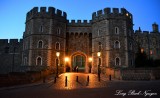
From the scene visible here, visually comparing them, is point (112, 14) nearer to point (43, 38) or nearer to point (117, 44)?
point (117, 44)

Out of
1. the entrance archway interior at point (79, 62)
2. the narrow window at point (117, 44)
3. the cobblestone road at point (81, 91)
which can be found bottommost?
the cobblestone road at point (81, 91)

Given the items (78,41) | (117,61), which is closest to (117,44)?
(117,61)

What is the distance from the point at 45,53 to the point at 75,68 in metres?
6.71

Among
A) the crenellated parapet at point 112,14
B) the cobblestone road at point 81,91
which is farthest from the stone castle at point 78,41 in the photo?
the cobblestone road at point 81,91

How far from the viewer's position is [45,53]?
27062 mm

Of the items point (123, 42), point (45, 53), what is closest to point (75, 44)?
point (45, 53)

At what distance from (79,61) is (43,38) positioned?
26.3ft

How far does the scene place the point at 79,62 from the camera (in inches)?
1220

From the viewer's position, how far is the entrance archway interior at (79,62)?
3092 cm

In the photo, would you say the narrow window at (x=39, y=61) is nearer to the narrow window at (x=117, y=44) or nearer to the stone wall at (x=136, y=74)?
the narrow window at (x=117, y=44)

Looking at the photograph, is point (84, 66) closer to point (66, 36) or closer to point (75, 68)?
point (75, 68)

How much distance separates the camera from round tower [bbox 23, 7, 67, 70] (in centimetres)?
2698

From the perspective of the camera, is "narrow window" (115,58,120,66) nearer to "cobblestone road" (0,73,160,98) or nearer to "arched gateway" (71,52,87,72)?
"arched gateway" (71,52,87,72)

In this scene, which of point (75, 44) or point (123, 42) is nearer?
point (123, 42)
